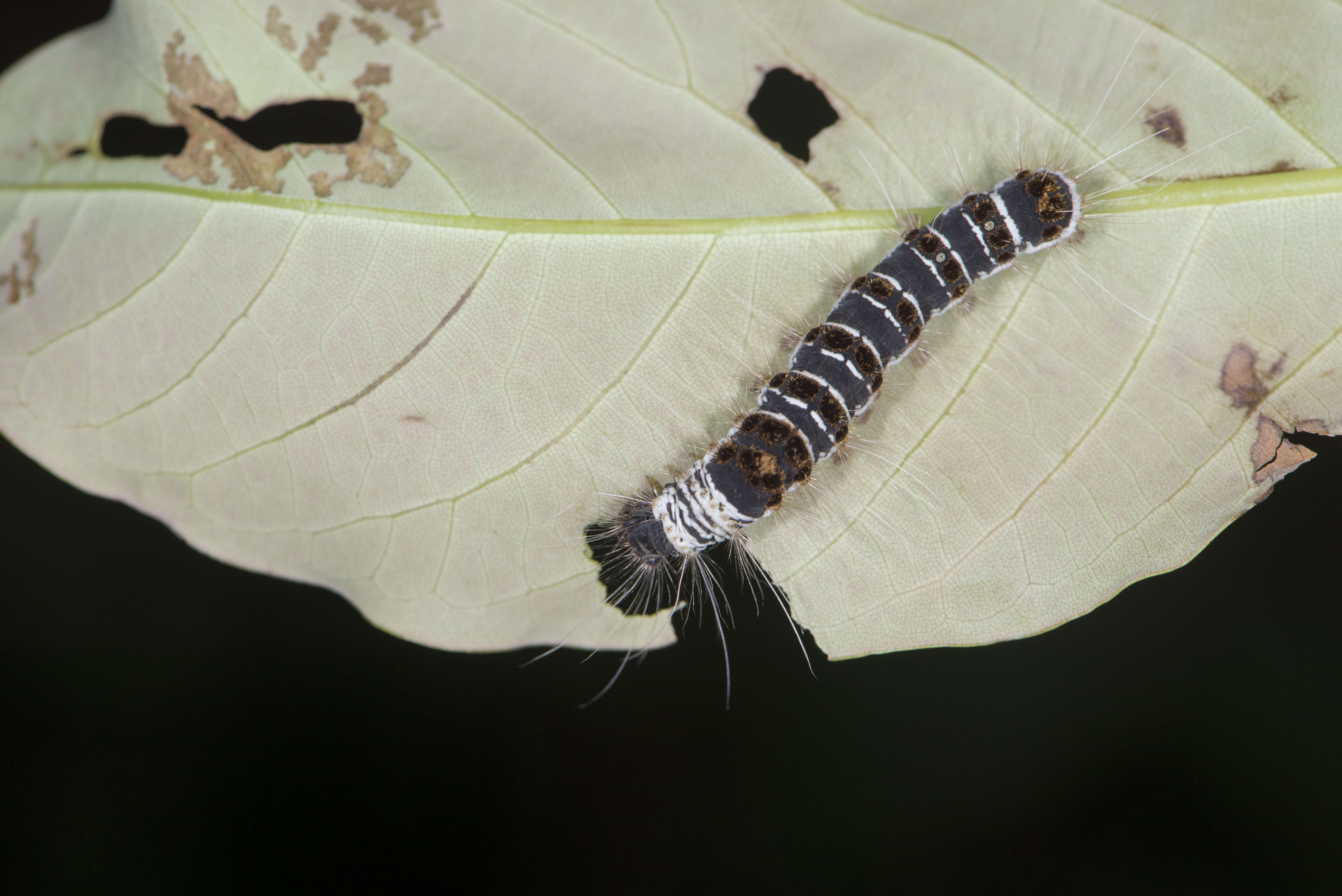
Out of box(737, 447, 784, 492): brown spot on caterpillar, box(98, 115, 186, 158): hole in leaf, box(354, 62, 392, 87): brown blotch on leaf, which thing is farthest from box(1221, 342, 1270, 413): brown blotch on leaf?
box(98, 115, 186, 158): hole in leaf

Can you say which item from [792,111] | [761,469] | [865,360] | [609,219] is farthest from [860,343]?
[609,219]

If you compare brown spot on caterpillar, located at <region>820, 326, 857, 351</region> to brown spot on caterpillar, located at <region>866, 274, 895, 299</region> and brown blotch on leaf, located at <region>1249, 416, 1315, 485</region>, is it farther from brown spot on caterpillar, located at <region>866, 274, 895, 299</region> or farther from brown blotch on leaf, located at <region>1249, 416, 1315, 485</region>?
brown blotch on leaf, located at <region>1249, 416, 1315, 485</region>

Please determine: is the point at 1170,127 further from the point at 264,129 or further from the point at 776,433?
the point at 264,129

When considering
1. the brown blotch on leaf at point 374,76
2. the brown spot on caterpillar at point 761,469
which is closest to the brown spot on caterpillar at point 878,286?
the brown spot on caterpillar at point 761,469

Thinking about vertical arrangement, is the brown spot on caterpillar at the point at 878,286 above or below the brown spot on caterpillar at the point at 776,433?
above

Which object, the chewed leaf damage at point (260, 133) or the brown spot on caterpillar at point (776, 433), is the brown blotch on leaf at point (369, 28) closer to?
the chewed leaf damage at point (260, 133)

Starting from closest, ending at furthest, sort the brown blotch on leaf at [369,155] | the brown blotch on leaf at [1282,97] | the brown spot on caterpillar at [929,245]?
the brown blotch on leaf at [1282,97] < the brown blotch on leaf at [369,155] < the brown spot on caterpillar at [929,245]
